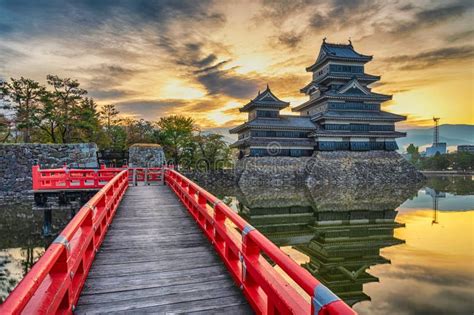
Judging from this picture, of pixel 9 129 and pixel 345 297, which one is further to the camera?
pixel 9 129

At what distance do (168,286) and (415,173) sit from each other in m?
39.6

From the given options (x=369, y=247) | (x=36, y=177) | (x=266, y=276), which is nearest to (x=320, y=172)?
(x=369, y=247)

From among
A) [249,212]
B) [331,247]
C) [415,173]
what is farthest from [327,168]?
[331,247]

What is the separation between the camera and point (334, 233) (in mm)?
11367

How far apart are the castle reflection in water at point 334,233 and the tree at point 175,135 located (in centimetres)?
2001

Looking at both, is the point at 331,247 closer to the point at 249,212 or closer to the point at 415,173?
the point at 249,212

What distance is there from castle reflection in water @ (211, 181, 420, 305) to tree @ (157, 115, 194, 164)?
20010 millimetres

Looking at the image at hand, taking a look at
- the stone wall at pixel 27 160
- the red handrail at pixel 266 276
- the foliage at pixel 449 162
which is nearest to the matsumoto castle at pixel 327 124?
the stone wall at pixel 27 160

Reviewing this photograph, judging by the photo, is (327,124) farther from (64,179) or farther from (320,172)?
(64,179)

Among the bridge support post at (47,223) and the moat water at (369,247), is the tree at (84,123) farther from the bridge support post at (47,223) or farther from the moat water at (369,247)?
the bridge support post at (47,223)

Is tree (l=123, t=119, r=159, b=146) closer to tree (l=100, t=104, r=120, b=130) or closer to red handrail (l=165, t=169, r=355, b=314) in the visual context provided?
tree (l=100, t=104, r=120, b=130)

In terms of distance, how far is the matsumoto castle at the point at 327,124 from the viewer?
114ft

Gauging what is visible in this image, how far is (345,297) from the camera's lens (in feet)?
20.4

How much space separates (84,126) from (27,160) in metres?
6.57
